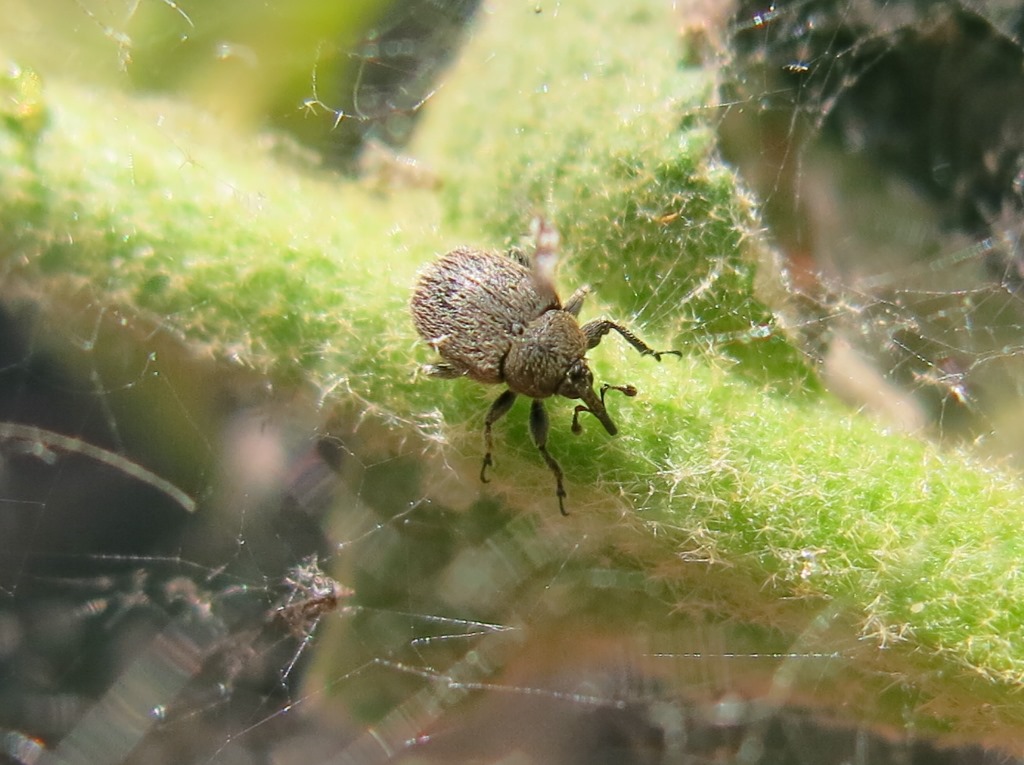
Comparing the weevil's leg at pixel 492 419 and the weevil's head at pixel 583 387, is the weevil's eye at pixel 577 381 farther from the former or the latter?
the weevil's leg at pixel 492 419

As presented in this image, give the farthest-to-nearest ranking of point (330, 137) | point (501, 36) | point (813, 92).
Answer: point (813, 92) < point (330, 137) < point (501, 36)

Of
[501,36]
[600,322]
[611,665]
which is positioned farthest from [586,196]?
[611,665]

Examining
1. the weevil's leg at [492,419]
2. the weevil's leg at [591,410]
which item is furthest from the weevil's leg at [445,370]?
the weevil's leg at [591,410]

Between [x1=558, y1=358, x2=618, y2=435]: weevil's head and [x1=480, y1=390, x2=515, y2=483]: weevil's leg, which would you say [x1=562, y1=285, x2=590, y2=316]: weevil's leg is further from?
[x1=480, y1=390, x2=515, y2=483]: weevil's leg

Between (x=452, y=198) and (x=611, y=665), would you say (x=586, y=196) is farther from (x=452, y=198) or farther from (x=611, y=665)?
(x=611, y=665)

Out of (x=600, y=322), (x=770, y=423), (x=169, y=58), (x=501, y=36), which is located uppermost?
(x=169, y=58)

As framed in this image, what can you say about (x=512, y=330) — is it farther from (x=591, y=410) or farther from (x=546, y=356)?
(x=591, y=410)

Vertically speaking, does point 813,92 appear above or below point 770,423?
above

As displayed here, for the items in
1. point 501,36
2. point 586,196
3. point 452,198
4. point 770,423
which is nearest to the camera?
point 770,423
